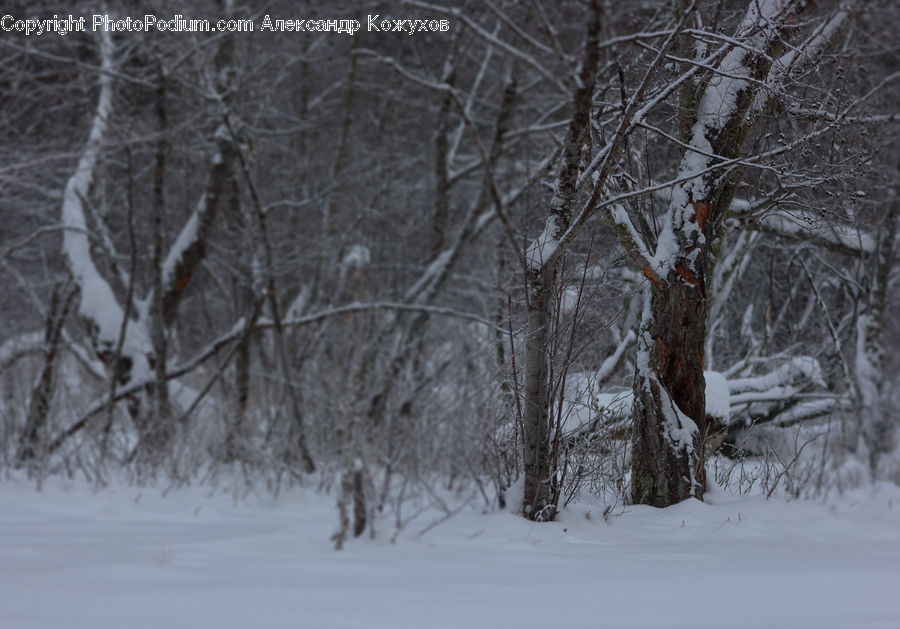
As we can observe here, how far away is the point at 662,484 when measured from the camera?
429 cm

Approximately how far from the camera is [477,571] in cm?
308

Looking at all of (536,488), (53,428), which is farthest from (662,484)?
(53,428)

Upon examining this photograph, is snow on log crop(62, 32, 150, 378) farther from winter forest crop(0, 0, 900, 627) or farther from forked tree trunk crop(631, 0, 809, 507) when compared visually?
forked tree trunk crop(631, 0, 809, 507)

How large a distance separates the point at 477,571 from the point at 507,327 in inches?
69.3

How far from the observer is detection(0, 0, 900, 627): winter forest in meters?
3.43

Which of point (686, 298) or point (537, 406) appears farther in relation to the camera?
point (686, 298)

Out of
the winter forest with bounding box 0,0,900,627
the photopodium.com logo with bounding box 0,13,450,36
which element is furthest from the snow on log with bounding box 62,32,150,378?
the photopodium.com logo with bounding box 0,13,450,36

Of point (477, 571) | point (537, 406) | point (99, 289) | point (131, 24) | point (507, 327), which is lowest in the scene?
point (477, 571)

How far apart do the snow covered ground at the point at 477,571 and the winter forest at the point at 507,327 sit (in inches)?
1.1

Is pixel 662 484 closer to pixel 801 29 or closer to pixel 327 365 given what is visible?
pixel 801 29

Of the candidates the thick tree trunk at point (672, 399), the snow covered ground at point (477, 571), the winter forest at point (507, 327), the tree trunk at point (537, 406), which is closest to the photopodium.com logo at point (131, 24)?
the winter forest at point (507, 327)

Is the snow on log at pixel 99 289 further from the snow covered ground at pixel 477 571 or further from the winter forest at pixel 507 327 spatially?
the snow covered ground at pixel 477 571

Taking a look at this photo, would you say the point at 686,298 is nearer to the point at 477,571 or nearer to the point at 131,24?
the point at 477,571

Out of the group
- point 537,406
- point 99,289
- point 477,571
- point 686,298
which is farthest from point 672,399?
point 99,289
